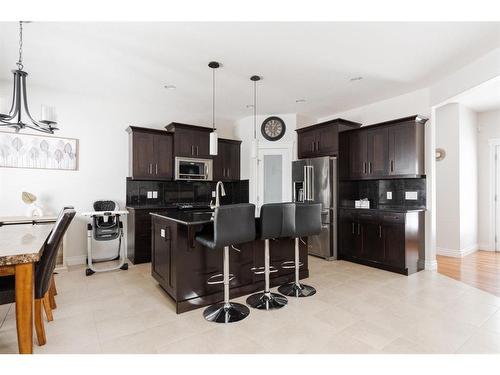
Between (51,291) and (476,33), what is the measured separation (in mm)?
4931

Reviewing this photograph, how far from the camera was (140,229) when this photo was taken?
14.2 feet

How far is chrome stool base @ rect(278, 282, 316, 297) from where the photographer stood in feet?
9.86

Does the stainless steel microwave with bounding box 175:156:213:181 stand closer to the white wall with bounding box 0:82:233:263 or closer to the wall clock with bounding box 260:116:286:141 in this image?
the white wall with bounding box 0:82:233:263

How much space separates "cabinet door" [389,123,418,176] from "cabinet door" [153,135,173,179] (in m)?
3.70

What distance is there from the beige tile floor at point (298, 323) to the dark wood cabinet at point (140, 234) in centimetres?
93

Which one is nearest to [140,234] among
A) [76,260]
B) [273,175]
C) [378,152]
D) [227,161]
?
[76,260]

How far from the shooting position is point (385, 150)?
165 inches

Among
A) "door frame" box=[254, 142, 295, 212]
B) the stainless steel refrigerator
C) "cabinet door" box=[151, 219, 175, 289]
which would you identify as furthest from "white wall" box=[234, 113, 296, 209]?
"cabinet door" box=[151, 219, 175, 289]

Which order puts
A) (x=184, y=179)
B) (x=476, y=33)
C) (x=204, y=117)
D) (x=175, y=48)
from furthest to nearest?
(x=204, y=117), (x=184, y=179), (x=175, y=48), (x=476, y=33)

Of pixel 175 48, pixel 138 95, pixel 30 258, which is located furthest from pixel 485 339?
pixel 138 95

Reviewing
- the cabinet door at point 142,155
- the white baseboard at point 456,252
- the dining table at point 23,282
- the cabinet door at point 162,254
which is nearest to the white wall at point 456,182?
the white baseboard at point 456,252

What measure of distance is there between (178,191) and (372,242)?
355 cm

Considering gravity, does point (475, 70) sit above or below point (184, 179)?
above
